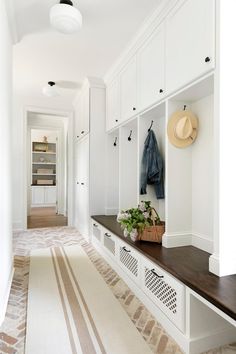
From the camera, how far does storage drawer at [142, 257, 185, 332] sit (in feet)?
4.70

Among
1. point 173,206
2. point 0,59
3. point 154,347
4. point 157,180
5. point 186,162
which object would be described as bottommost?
point 154,347

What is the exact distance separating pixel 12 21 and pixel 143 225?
225cm

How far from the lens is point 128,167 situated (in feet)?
10.2

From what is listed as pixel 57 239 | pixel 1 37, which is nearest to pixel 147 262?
pixel 1 37

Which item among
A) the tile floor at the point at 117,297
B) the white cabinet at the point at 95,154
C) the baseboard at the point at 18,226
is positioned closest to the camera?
the tile floor at the point at 117,297

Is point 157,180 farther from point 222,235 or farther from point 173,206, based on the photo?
point 222,235

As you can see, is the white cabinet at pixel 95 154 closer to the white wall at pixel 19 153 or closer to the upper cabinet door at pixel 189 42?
the white wall at pixel 19 153

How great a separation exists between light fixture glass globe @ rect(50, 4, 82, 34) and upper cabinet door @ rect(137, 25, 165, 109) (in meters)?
0.71

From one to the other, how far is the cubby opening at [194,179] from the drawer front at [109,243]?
0.89 metres

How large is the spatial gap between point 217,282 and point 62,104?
429cm

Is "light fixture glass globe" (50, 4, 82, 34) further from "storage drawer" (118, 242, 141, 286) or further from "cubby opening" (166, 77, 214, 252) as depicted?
"storage drawer" (118, 242, 141, 286)

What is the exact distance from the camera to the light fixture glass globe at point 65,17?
1809 millimetres

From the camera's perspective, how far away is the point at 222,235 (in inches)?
56.9

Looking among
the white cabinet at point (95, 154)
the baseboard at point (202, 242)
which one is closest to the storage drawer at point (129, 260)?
the baseboard at point (202, 242)
